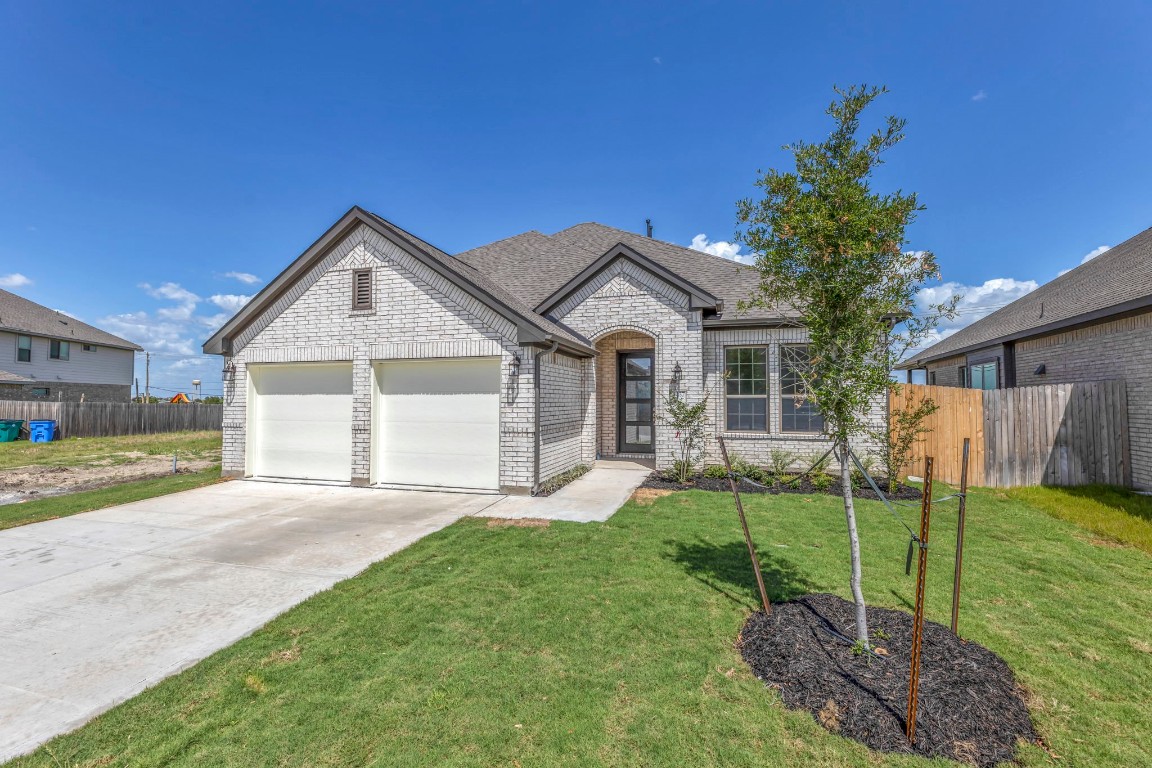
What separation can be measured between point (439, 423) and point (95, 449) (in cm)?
1662

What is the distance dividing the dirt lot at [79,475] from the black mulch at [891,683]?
1306 cm

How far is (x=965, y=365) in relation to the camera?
15.6 meters

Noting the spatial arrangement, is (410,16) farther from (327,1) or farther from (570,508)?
(570,508)

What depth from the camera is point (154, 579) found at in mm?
4805

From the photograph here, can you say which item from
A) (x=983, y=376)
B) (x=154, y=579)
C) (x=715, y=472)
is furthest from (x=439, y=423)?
(x=983, y=376)

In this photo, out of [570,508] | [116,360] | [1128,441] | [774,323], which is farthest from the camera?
[116,360]

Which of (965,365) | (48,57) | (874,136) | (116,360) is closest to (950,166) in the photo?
(965,365)

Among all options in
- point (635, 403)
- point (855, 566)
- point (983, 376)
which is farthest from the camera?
point (983, 376)

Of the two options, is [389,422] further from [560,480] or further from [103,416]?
[103,416]

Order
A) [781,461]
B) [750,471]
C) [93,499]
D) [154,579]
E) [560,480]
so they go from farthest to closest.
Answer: [750,471], [781,461], [560,480], [93,499], [154,579]

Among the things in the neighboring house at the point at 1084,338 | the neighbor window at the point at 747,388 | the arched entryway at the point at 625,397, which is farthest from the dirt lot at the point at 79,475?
the neighboring house at the point at 1084,338

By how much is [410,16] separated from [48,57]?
8.84 m

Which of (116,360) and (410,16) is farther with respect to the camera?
(116,360)

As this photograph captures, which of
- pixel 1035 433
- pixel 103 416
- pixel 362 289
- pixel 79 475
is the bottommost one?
pixel 79 475
